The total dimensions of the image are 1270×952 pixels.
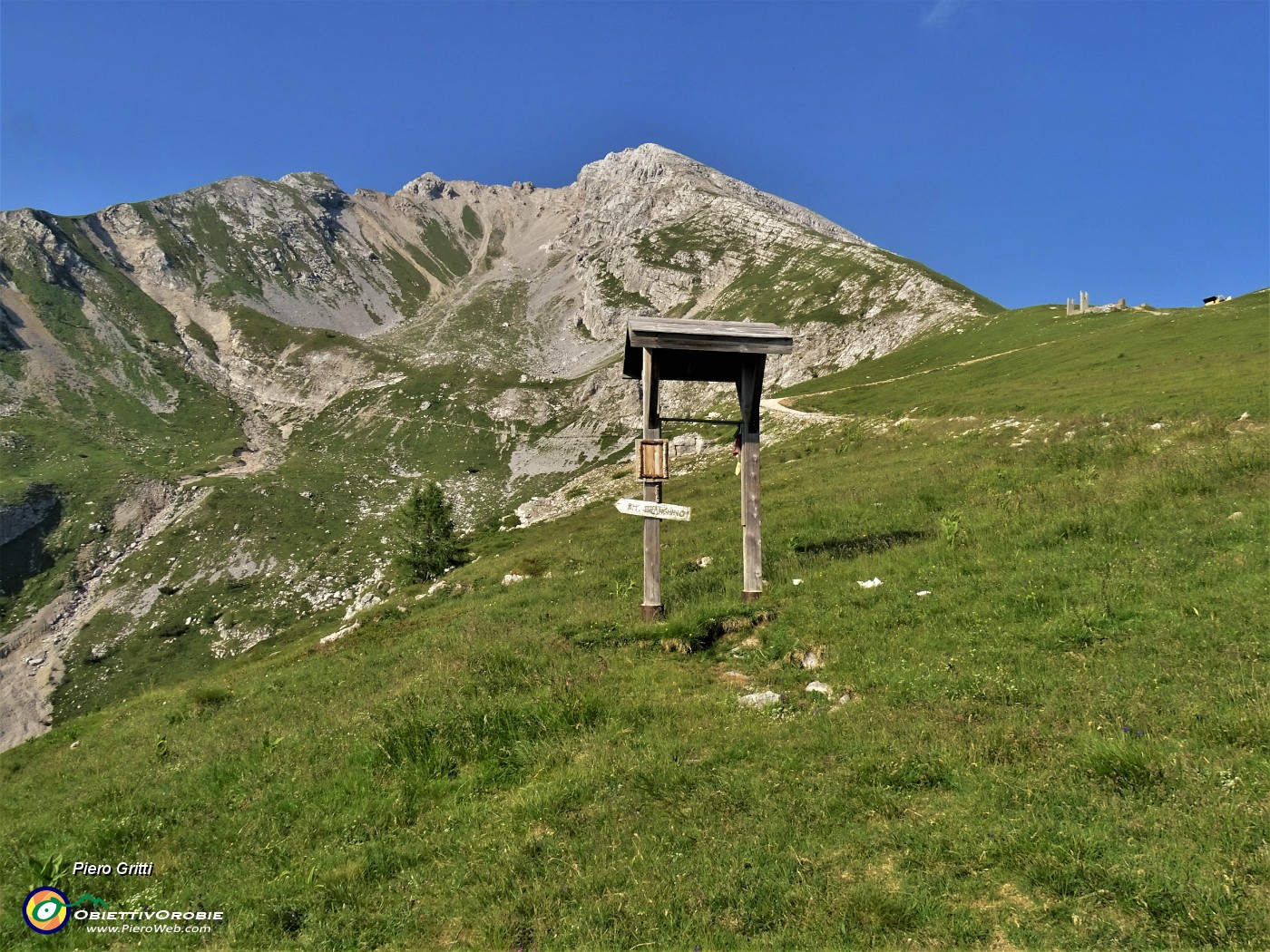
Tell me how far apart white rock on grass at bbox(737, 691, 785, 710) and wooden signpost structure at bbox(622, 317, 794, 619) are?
15.7 ft

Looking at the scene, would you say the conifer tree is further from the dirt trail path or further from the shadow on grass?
the dirt trail path

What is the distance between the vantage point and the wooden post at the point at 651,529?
1465 cm

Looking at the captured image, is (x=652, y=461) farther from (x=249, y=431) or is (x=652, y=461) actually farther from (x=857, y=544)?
(x=249, y=431)

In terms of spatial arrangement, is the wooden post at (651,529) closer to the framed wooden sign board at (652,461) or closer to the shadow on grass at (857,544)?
the framed wooden sign board at (652,461)

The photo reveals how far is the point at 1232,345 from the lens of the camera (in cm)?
4319

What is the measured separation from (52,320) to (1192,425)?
210 meters

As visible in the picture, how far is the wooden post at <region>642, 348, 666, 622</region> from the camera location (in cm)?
1465

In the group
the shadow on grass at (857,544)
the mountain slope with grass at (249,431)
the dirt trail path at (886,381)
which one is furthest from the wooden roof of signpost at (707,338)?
the mountain slope with grass at (249,431)

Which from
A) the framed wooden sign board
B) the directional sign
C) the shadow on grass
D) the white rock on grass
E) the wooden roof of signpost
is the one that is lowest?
the white rock on grass

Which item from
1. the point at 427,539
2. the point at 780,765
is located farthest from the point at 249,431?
the point at 780,765

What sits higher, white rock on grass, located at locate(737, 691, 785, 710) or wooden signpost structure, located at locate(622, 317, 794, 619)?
wooden signpost structure, located at locate(622, 317, 794, 619)

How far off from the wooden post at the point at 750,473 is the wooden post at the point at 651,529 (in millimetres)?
1991

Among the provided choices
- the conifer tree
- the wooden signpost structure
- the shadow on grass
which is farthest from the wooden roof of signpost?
the conifer tree

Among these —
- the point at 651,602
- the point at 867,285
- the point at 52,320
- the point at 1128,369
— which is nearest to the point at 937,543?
the point at 651,602
